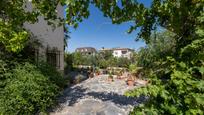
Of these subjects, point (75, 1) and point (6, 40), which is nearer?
point (75, 1)

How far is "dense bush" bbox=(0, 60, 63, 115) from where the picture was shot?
884 cm

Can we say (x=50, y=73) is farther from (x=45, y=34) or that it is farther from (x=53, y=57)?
(x=53, y=57)

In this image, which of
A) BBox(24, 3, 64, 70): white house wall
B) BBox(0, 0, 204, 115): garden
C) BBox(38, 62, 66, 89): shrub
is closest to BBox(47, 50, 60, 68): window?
BBox(24, 3, 64, 70): white house wall

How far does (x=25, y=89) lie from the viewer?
9289mm

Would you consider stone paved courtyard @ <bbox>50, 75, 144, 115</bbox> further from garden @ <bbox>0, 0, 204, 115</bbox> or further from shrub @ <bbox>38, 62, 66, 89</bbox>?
shrub @ <bbox>38, 62, 66, 89</bbox>

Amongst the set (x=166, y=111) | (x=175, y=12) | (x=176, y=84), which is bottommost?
(x=166, y=111)

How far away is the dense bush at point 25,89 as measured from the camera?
8841mm

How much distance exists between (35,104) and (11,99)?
91cm

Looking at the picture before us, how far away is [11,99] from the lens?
29.1 ft

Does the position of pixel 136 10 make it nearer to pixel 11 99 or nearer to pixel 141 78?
pixel 11 99

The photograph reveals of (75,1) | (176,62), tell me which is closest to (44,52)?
(75,1)

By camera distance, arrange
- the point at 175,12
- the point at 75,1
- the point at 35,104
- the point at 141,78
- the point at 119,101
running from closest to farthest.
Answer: the point at 75,1
the point at 175,12
the point at 35,104
the point at 119,101
the point at 141,78

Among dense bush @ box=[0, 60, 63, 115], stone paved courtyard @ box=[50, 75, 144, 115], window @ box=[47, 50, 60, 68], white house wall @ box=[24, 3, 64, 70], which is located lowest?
stone paved courtyard @ box=[50, 75, 144, 115]

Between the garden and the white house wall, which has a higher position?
the white house wall
